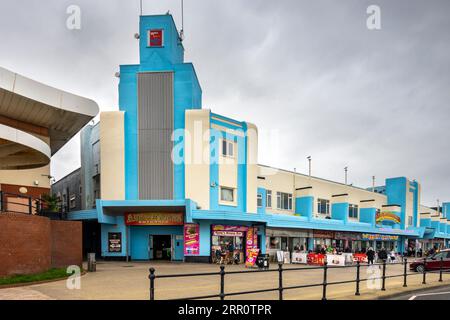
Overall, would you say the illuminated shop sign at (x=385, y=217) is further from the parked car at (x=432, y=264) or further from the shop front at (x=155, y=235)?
the shop front at (x=155, y=235)

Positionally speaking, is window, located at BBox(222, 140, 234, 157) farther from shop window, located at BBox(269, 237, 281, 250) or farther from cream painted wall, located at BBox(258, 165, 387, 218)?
shop window, located at BBox(269, 237, 281, 250)

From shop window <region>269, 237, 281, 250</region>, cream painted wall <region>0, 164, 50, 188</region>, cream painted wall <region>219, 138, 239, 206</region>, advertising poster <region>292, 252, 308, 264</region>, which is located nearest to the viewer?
cream painted wall <region>0, 164, 50, 188</region>

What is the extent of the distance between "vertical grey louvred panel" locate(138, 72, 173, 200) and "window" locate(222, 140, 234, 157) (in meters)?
4.19

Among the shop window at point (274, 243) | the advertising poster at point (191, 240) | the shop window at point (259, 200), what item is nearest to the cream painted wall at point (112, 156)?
the advertising poster at point (191, 240)

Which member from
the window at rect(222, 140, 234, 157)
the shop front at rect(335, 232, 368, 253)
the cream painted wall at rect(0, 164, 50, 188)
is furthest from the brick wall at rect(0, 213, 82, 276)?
the shop front at rect(335, 232, 368, 253)

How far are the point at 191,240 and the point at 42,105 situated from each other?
13770mm

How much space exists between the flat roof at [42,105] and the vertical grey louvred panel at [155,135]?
192 inches

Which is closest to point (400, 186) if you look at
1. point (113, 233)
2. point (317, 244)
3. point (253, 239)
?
point (317, 244)

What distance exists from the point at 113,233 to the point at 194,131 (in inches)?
398

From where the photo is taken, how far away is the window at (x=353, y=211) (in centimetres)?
4846

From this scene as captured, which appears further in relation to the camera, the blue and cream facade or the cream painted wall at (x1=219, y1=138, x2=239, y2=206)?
the cream painted wall at (x1=219, y1=138, x2=239, y2=206)

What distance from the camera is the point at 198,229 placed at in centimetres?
2844

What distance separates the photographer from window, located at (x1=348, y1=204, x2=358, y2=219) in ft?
159
